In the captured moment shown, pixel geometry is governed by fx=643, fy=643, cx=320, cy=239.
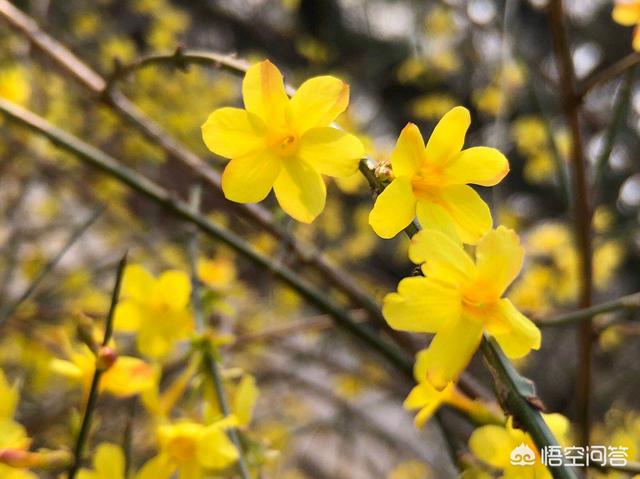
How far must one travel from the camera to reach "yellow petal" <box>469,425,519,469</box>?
22.9 inches

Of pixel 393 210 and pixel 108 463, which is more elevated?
pixel 393 210

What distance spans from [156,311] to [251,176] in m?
0.36

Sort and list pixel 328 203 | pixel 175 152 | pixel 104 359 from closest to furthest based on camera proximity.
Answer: pixel 104 359
pixel 175 152
pixel 328 203

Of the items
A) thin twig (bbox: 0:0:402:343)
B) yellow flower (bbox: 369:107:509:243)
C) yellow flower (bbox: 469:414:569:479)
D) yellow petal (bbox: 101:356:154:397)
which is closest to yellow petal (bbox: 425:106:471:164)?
yellow flower (bbox: 369:107:509:243)

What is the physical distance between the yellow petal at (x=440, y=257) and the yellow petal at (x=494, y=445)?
21 cm

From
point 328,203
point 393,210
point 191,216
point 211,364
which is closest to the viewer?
point 393,210

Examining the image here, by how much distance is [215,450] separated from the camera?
0.61m

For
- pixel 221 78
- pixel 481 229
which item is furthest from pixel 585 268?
pixel 221 78

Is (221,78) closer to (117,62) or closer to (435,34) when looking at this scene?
(435,34)

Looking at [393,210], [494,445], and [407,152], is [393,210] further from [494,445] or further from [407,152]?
[494,445]

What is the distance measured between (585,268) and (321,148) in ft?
2.88


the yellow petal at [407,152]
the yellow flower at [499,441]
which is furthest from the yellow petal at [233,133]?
the yellow flower at [499,441]

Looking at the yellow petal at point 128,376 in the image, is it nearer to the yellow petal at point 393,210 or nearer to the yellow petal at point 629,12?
the yellow petal at point 393,210

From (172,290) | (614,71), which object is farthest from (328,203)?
(172,290)
